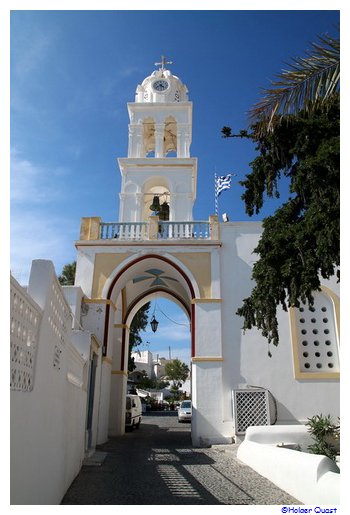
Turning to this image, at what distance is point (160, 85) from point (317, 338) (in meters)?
11.3

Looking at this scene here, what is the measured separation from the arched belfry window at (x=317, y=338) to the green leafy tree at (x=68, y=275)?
14728mm

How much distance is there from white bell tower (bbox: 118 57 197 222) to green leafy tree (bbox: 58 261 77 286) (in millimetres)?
9004

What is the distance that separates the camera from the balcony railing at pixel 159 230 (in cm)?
1312

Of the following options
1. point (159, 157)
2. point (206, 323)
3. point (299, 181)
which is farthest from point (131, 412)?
point (299, 181)

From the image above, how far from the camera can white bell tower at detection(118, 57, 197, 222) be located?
14672 millimetres

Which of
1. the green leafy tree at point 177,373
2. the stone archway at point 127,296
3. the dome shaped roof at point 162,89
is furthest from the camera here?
the green leafy tree at point 177,373

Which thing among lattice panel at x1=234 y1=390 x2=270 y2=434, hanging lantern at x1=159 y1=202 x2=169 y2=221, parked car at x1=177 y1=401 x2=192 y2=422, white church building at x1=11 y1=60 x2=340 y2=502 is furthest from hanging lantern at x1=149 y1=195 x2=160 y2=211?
parked car at x1=177 y1=401 x2=192 y2=422

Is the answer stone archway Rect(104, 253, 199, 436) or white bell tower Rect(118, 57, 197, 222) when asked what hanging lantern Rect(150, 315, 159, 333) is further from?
white bell tower Rect(118, 57, 197, 222)

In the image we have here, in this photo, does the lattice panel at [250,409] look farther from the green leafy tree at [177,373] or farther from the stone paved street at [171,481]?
the green leafy tree at [177,373]

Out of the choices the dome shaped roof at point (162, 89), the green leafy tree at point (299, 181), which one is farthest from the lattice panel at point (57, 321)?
the dome shaped roof at point (162, 89)

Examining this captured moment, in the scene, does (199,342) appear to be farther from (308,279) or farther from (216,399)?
(308,279)

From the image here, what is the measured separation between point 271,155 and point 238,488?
17.2ft

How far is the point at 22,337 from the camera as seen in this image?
3.24 meters
